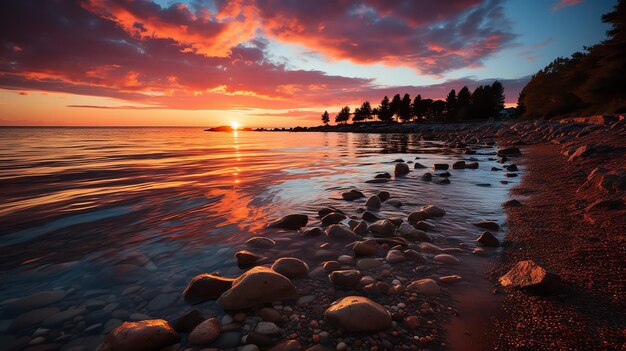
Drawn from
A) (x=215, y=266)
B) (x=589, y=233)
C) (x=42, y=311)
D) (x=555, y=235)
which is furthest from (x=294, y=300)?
(x=589, y=233)

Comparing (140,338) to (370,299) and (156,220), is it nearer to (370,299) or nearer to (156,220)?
(370,299)

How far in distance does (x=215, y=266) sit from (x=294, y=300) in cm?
121

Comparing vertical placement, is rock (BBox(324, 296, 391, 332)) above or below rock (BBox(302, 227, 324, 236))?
above

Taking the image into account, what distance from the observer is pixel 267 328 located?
2.01 metres

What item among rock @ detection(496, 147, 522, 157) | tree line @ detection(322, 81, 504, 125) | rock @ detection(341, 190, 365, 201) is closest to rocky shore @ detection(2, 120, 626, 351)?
rock @ detection(341, 190, 365, 201)

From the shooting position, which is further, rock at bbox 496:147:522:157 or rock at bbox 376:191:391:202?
rock at bbox 496:147:522:157

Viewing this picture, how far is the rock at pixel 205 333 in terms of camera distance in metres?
1.91

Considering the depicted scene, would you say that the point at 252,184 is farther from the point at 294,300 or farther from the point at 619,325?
the point at 619,325

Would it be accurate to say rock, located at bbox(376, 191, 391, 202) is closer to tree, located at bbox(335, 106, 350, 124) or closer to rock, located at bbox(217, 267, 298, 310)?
rock, located at bbox(217, 267, 298, 310)

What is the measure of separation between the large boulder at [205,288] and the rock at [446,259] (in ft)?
7.49

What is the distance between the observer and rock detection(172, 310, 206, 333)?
2.04 m

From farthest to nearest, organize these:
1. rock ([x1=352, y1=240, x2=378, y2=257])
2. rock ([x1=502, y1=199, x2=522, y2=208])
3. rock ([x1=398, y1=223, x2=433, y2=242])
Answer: rock ([x1=502, y1=199, x2=522, y2=208])
rock ([x1=398, y1=223, x2=433, y2=242])
rock ([x1=352, y1=240, x2=378, y2=257])

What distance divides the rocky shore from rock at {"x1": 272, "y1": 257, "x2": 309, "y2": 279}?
0.01m

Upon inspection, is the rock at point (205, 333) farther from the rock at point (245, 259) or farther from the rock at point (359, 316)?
the rock at point (245, 259)
